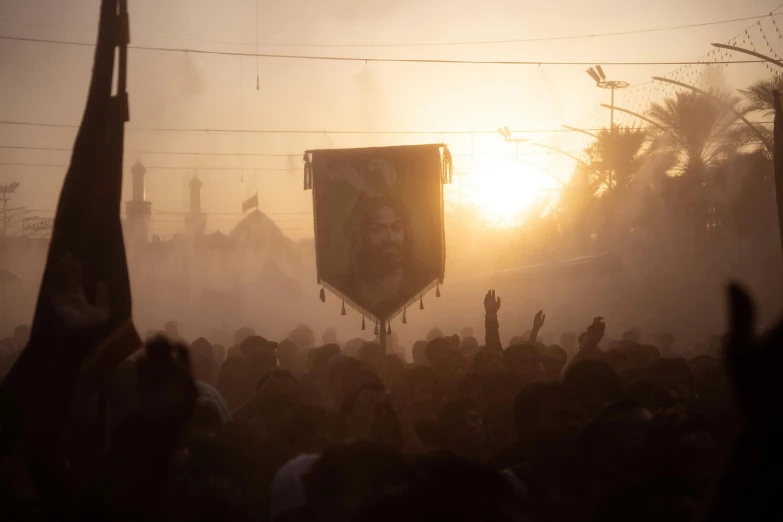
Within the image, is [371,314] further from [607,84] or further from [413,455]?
[607,84]

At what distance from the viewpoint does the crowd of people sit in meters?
3.24

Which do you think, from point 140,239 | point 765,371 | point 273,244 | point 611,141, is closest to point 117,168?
point 765,371

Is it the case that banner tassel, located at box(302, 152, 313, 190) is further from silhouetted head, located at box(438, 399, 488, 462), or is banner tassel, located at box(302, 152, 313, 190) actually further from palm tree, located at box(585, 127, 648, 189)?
palm tree, located at box(585, 127, 648, 189)

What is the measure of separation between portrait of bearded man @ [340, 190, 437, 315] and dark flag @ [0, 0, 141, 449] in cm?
646

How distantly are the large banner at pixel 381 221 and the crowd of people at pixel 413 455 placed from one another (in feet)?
17.7

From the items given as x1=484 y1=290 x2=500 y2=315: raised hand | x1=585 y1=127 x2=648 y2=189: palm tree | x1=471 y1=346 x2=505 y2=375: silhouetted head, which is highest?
x1=585 y1=127 x2=648 y2=189: palm tree

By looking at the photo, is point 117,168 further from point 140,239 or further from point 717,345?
point 140,239

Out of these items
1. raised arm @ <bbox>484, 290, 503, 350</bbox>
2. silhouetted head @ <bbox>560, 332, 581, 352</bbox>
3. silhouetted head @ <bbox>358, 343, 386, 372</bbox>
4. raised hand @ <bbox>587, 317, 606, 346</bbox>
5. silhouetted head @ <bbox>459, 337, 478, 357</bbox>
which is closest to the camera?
raised hand @ <bbox>587, 317, 606, 346</bbox>

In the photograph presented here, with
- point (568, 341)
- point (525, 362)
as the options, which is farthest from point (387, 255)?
point (568, 341)

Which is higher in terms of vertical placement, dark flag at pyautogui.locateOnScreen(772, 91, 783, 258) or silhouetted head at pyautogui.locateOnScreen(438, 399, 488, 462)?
dark flag at pyautogui.locateOnScreen(772, 91, 783, 258)

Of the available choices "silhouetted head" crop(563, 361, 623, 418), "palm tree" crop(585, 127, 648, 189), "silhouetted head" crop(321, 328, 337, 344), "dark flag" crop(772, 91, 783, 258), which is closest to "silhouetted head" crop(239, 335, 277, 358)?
"silhouetted head" crop(563, 361, 623, 418)

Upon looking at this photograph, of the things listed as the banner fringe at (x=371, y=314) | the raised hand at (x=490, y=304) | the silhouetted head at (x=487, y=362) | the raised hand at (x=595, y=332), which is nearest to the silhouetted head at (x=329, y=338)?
the banner fringe at (x=371, y=314)

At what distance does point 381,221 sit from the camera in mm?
12383

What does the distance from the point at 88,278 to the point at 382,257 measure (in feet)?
22.3
